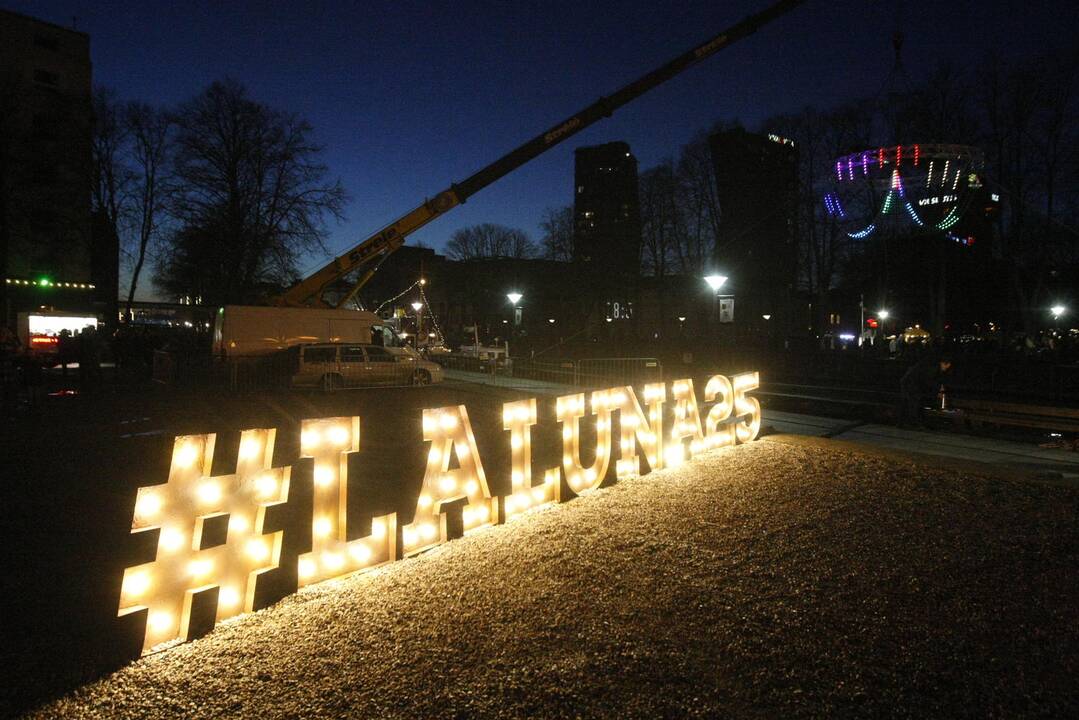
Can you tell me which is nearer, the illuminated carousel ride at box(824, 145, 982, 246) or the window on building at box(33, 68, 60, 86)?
the illuminated carousel ride at box(824, 145, 982, 246)

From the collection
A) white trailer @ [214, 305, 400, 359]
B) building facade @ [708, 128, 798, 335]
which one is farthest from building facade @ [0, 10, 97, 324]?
building facade @ [708, 128, 798, 335]

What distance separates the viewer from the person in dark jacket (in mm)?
11750

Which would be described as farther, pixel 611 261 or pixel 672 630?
pixel 611 261

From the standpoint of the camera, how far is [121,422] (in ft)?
39.0

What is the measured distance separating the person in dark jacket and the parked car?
1280 centimetres

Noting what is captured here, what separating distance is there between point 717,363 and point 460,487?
22.0m

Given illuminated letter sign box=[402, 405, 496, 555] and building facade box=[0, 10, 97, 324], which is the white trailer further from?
building facade box=[0, 10, 97, 324]

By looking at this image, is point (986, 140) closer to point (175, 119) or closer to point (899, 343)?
point (899, 343)

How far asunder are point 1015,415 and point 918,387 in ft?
5.21

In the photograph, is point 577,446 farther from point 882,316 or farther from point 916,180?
point 882,316

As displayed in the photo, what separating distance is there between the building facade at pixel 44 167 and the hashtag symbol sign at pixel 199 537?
33086 mm

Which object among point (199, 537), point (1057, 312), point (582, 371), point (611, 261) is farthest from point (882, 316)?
point (199, 537)

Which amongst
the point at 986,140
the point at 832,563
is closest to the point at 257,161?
the point at 832,563

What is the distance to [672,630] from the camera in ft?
12.6
